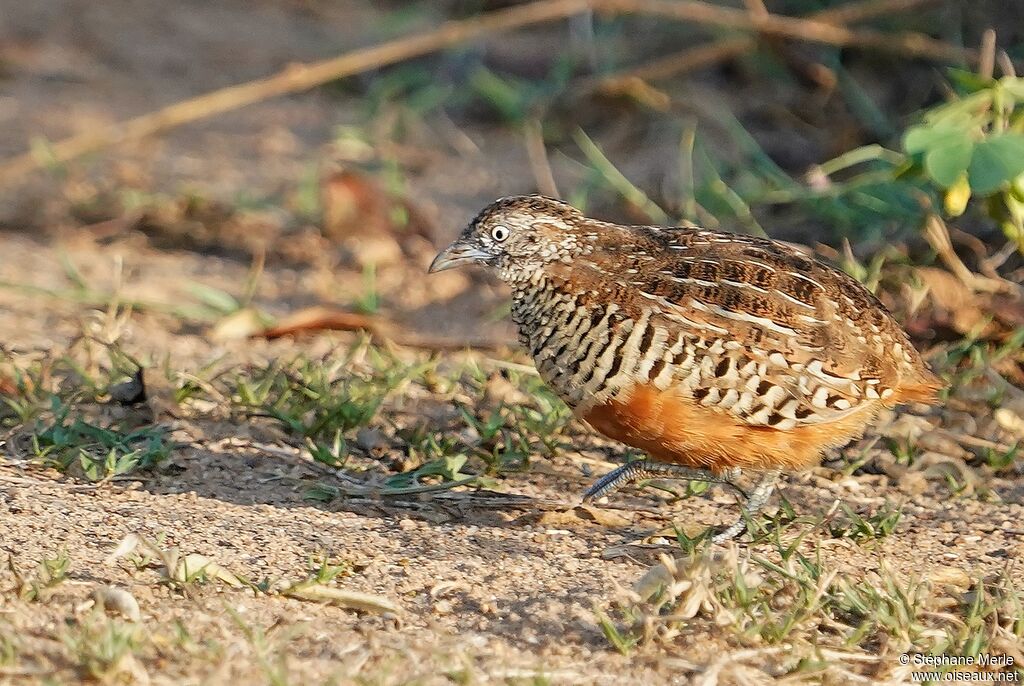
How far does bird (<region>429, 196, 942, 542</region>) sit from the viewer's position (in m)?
4.30

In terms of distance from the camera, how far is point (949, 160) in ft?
16.4

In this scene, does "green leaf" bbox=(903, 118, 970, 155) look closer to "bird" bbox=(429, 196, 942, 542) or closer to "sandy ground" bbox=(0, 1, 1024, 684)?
"bird" bbox=(429, 196, 942, 542)

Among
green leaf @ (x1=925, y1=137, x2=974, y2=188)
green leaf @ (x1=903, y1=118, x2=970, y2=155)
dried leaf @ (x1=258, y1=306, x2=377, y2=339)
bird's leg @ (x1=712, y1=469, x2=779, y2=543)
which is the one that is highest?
green leaf @ (x1=903, y1=118, x2=970, y2=155)

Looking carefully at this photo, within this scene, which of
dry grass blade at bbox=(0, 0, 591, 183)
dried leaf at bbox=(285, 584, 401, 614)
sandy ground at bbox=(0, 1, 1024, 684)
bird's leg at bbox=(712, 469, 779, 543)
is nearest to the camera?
sandy ground at bbox=(0, 1, 1024, 684)

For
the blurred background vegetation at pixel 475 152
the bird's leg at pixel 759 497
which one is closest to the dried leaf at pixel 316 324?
the blurred background vegetation at pixel 475 152

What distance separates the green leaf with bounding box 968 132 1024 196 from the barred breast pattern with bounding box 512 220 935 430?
64cm

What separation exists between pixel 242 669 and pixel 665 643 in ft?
3.58

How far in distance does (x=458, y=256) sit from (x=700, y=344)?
978 mm

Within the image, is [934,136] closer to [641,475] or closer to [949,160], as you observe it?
[949,160]

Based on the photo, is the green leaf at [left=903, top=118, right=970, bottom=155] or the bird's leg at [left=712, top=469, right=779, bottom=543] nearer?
the bird's leg at [left=712, top=469, right=779, bottom=543]

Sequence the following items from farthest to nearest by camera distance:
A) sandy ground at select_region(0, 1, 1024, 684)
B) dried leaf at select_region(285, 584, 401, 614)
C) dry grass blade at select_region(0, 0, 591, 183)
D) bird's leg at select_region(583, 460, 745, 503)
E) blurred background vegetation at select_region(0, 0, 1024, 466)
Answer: dry grass blade at select_region(0, 0, 591, 183) < blurred background vegetation at select_region(0, 0, 1024, 466) < bird's leg at select_region(583, 460, 745, 503) < dried leaf at select_region(285, 584, 401, 614) < sandy ground at select_region(0, 1, 1024, 684)

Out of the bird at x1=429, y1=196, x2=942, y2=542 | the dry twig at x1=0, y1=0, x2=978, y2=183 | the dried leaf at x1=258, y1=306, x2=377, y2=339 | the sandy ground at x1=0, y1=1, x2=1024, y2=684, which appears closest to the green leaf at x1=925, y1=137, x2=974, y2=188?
the bird at x1=429, y1=196, x2=942, y2=542

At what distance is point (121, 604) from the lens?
12.2 ft

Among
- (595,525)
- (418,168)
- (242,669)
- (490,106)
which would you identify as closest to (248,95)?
(418,168)
